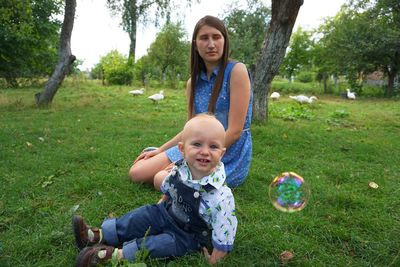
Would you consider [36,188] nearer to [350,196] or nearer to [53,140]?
[53,140]

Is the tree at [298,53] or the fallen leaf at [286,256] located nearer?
the fallen leaf at [286,256]

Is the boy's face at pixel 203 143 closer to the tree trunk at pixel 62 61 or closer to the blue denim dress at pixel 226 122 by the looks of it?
the blue denim dress at pixel 226 122

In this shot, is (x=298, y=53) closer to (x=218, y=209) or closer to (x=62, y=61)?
(x=62, y=61)

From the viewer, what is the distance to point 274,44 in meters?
7.46

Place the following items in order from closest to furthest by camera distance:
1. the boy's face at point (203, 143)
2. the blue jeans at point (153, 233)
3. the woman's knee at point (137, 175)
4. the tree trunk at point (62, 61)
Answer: the boy's face at point (203, 143) < the blue jeans at point (153, 233) < the woman's knee at point (137, 175) < the tree trunk at point (62, 61)

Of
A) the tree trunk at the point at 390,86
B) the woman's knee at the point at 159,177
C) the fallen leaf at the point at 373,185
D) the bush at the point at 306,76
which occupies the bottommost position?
the bush at the point at 306,76

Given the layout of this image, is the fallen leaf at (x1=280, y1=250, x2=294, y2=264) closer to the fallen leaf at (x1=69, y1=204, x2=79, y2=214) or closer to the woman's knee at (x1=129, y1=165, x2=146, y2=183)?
the woman's knee at (x1=129, y1=165, x2=146, y2=183)

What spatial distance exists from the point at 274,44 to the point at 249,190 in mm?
4265

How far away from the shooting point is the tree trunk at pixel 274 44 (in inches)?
285

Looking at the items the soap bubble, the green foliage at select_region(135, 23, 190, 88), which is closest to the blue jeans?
the soap bubble

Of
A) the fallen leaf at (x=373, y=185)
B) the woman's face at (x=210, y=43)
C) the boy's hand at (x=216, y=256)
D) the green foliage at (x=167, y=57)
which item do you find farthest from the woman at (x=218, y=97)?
the green foliage at (x=167, y=57)

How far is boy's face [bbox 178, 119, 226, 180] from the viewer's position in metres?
2.39

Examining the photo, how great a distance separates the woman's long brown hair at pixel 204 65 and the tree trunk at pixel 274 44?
13.4 feet

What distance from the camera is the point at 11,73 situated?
69.2ft
